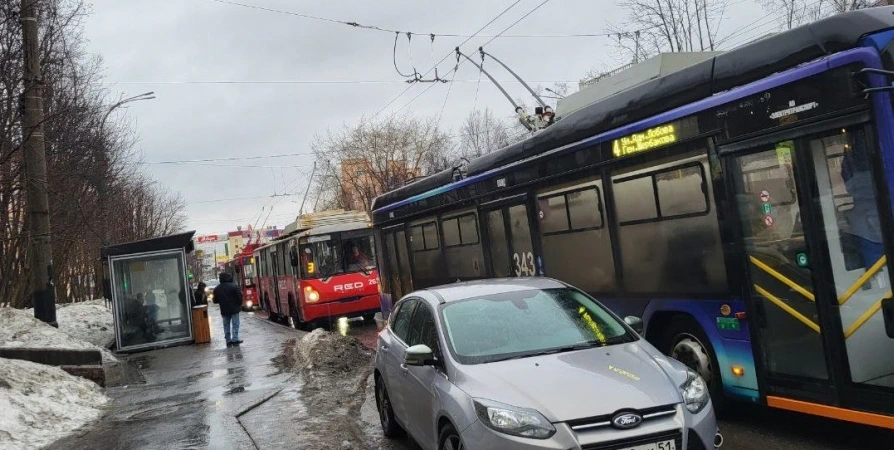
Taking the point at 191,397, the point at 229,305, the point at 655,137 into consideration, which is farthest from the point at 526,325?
the point at 229,305

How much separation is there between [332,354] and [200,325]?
325 inches

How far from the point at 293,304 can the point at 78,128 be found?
8.21 metres

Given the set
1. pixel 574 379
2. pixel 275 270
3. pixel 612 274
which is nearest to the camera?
pixel 574 379

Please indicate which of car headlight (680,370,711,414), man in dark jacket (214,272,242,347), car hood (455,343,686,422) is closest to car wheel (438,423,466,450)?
car hood (455,343,686,422)

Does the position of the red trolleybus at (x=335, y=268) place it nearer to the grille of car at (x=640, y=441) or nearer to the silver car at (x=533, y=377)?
the silver car at (x=533, y=377)

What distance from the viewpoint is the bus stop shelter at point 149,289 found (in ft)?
59.9

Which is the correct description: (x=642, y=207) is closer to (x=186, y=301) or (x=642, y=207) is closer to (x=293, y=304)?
(x=186, y=301)

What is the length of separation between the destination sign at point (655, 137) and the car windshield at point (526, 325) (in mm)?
1804

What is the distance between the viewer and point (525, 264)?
9.76 meters

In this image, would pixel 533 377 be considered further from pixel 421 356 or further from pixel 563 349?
pixel 421 356

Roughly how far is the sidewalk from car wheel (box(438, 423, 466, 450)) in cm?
294

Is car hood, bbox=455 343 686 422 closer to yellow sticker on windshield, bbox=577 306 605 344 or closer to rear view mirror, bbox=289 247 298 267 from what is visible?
yellow sticker on windshield, bbox=577 306 605 344

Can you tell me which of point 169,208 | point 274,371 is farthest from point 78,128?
point 169,208

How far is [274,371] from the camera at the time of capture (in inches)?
508
